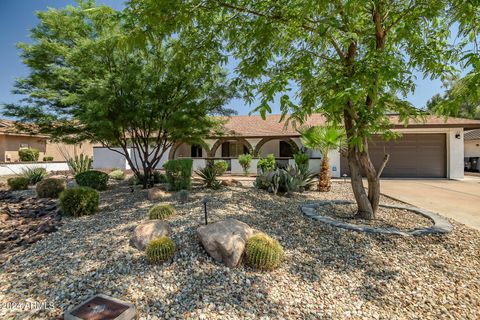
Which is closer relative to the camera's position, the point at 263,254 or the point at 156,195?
the point at 263,254

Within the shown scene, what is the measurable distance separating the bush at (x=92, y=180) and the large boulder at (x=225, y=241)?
7.31m

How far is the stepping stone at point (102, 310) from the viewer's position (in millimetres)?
2625

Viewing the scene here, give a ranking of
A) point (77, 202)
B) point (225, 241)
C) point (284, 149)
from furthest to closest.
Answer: point (284, 149) < point (77, 202) < point (225, 241)

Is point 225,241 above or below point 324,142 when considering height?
below

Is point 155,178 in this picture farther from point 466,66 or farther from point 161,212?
point 466,66

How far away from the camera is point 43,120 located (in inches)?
351

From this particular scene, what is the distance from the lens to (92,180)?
381 inches

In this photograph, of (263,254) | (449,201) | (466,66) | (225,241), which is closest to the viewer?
(466,66)

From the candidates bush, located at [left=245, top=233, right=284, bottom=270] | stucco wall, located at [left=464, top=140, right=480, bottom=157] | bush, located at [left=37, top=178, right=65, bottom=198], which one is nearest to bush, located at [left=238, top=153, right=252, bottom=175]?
bush, located at [left=37, top=178, right=65, bottom=198]

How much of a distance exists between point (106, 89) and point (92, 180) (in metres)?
4.06

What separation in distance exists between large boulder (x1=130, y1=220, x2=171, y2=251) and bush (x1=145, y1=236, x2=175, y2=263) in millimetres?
348

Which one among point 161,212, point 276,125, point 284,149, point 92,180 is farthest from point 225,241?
point 284,149

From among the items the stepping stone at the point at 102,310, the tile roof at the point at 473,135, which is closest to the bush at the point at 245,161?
the stepping stone at the point at 102,310

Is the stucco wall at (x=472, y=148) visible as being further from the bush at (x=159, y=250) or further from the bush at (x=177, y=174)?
the bush at (x=159, y=250)
